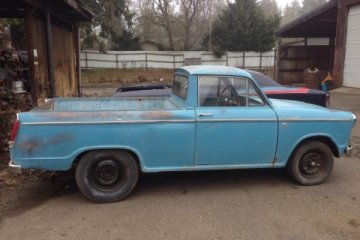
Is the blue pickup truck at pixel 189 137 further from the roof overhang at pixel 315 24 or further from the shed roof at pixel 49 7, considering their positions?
the roof overhang at pixel 315 24

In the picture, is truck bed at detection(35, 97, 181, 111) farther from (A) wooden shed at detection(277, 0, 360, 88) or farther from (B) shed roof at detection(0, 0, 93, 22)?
(A) wooden shed at detection(277, 0, 360, 88)

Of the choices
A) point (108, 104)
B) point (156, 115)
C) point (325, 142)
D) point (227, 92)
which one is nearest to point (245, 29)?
point (108, 104)

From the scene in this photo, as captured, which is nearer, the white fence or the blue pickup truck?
the blue pickup truck

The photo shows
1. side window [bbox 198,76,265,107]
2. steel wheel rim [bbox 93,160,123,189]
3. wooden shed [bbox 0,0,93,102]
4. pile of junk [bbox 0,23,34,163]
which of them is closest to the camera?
steel wheel rim [bbox 93,160,123,189]

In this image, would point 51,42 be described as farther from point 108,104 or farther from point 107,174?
point 107,174

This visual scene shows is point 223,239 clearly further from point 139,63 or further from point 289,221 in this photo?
point 139,63

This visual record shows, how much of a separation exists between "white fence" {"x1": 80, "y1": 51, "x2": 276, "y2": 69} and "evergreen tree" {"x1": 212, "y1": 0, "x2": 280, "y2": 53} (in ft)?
2.60

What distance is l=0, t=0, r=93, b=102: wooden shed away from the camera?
877 cm

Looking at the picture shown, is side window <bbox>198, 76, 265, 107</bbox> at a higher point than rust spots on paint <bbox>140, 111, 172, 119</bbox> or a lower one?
higher

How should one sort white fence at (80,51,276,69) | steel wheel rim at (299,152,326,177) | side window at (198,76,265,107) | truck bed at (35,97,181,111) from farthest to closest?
white fence at (80,51,276,69)
truck bed at (35,97,181,111)
steel wheel rim at (299,152,326,177)
side window at (198,76,265,107)

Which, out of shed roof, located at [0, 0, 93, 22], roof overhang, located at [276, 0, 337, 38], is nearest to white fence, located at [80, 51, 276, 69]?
roof overhang, located at [276, 0, 337, 38]

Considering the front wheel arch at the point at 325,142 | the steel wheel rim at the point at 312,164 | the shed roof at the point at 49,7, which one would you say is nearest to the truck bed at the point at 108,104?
the front wheel arch at the point at 325,142

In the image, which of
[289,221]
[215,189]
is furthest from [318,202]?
[215,189]

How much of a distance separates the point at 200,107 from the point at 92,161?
151 cm
